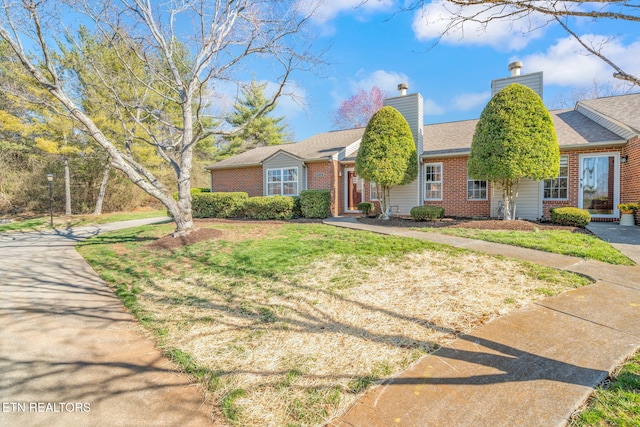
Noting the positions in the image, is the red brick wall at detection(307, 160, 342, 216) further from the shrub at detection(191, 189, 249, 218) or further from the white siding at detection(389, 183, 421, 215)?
the shrub at detection(191, 189, 249, 218)

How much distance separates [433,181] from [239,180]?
1054 centimetres

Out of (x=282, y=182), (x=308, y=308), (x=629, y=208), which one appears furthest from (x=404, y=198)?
(x=308, y=308)

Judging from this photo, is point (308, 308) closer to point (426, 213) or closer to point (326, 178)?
point (426, 213)

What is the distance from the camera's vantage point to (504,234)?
7.75 metres

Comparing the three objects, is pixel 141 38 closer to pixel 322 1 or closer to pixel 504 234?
pixel 322 1

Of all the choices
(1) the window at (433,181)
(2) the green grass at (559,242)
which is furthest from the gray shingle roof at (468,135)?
(2) the green grass at (559,242)

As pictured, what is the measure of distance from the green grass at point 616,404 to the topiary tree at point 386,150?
916cm

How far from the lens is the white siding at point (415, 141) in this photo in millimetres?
13016

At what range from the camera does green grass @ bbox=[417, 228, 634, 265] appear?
5570mm

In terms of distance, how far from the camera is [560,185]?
10.9m

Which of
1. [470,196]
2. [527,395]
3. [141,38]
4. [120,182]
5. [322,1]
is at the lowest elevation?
[527,395]

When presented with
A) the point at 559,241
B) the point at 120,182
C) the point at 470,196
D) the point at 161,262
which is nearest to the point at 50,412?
the point at 161,262

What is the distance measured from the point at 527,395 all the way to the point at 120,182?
2449 cm

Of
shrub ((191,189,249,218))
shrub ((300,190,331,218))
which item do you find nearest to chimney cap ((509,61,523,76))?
shrub ((300,190,331,218))
